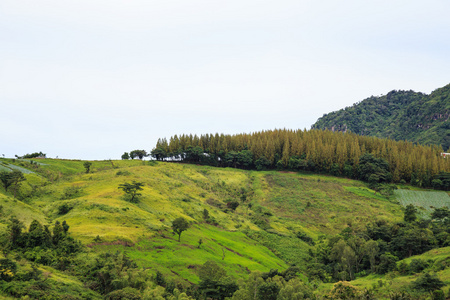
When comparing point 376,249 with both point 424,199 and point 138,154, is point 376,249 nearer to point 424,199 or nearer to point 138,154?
point 424,199

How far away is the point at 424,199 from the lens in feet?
347

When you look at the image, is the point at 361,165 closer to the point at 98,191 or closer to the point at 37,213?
the point at 98,191

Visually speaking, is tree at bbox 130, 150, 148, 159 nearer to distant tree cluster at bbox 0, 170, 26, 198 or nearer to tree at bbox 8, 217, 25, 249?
distant tree cluster at bbox 0, 170, 26, 198

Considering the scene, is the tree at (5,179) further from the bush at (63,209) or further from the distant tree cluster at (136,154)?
the distant tree cluster at (136,154)

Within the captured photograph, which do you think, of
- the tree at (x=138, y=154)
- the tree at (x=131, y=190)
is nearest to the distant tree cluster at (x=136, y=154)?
the tree at (x=138, y=154)

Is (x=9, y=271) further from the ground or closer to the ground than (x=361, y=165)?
closer to the ground

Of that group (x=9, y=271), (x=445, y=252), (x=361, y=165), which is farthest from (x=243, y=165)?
(x=9, y=271)

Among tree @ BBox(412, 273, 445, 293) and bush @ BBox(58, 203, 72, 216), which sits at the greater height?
bush @ BBox(58, 203, 72, 216)

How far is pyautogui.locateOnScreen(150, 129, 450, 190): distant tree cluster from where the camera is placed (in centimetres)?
12456

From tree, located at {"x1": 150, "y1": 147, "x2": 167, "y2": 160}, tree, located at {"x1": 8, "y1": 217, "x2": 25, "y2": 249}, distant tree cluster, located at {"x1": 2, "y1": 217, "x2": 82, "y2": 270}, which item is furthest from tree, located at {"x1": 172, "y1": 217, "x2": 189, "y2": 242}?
tree, located at {"x1": 150, "y1": 147, "x2": 167, "y2": 160}

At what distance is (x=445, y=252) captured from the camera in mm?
54188

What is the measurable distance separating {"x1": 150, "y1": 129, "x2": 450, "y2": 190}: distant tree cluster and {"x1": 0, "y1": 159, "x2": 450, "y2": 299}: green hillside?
11.6 m

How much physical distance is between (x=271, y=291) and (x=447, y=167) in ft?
385

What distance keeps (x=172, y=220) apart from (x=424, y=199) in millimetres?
90903
